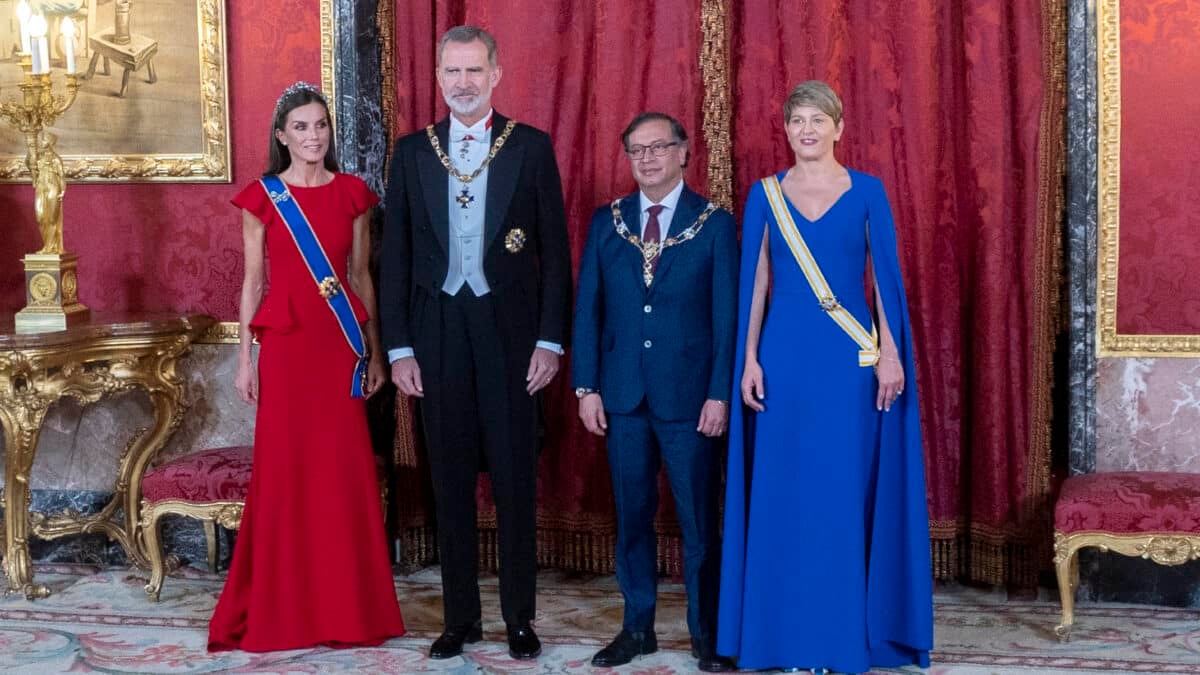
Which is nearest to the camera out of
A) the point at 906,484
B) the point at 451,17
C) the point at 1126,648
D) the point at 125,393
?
the point at 906,484

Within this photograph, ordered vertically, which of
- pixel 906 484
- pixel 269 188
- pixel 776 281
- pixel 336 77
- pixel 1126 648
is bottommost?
pixel 1126 648

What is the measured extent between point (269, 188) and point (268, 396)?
0.52m

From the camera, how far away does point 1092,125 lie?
362 cm

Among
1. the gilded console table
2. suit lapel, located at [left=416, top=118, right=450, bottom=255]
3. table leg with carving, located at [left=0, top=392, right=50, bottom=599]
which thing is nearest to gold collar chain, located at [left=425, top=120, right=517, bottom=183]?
suit lapel, located at [left=416, top=118, right=450, bottom=255]

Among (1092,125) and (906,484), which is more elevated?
(1092,125)

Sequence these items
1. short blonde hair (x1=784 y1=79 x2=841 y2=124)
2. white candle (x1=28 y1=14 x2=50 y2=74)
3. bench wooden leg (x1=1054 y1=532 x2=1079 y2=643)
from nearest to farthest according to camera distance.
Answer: short blonde hair (x1=784 y1=79 x2=841 y2=124)
bench wooden leg (x1=1054 y1=532 x2=1079 y2=643)
white candle (x1=28 y1=14 x2=50 y2=74)

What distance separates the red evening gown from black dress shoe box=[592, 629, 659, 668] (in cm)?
56

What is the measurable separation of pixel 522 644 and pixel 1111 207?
1921mm

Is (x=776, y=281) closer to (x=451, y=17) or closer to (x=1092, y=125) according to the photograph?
(x=1092, y=125)

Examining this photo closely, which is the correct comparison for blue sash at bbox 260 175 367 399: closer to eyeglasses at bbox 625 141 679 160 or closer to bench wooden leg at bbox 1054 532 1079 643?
eyeglasses at bbox 625 141 679 160

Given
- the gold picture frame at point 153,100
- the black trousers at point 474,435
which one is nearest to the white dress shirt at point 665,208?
the black trousers at point 474,435

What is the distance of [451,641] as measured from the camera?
3322mm

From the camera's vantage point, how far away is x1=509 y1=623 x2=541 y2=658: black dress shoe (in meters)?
3.30

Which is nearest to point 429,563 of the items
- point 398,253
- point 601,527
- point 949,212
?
point 601,527
